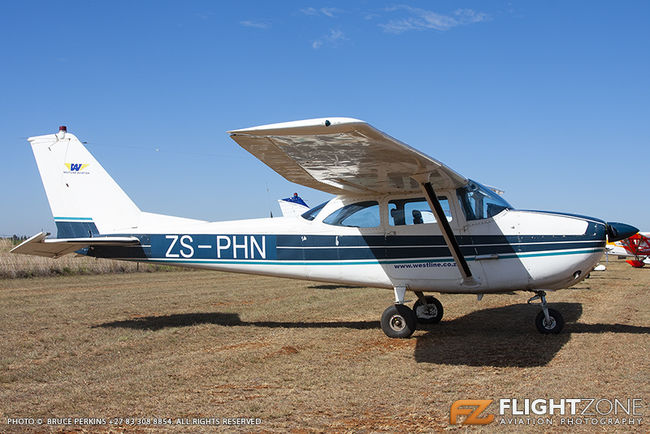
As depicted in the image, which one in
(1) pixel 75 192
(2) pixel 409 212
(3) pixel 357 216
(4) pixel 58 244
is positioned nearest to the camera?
(2) pixel 409 212

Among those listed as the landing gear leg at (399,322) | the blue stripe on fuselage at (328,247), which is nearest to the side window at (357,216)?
the blue stripe on fuselage at (328,247)

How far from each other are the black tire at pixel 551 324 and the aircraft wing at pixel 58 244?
6.81 meters

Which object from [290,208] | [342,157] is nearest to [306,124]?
[342,157]

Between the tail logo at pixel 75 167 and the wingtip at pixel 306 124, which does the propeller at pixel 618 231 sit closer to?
the wingtip at pixel 306 124

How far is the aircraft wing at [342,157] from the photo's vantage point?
16.1 ft

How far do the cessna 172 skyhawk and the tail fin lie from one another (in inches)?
0.7

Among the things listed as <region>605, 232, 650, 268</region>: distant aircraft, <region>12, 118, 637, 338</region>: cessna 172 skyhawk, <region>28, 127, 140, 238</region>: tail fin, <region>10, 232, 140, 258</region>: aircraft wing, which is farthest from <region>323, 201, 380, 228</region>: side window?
<region>605, 232, 650, 268</region>: distant aircraft

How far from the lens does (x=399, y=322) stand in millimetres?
7828

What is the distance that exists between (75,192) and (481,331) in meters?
7.46

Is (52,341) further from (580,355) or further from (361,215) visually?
(580,355)

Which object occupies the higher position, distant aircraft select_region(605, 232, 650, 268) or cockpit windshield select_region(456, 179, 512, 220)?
cockpit windshield select_region(456, 179, 512, 220)

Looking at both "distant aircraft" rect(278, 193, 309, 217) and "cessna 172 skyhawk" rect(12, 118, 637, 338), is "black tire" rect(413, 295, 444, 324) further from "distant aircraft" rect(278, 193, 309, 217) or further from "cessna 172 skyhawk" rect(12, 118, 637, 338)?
"distant aircraft" rect(278, 193, 309, 217)

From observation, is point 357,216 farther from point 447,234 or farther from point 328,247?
point 447,234

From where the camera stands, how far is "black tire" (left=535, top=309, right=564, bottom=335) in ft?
24.9
